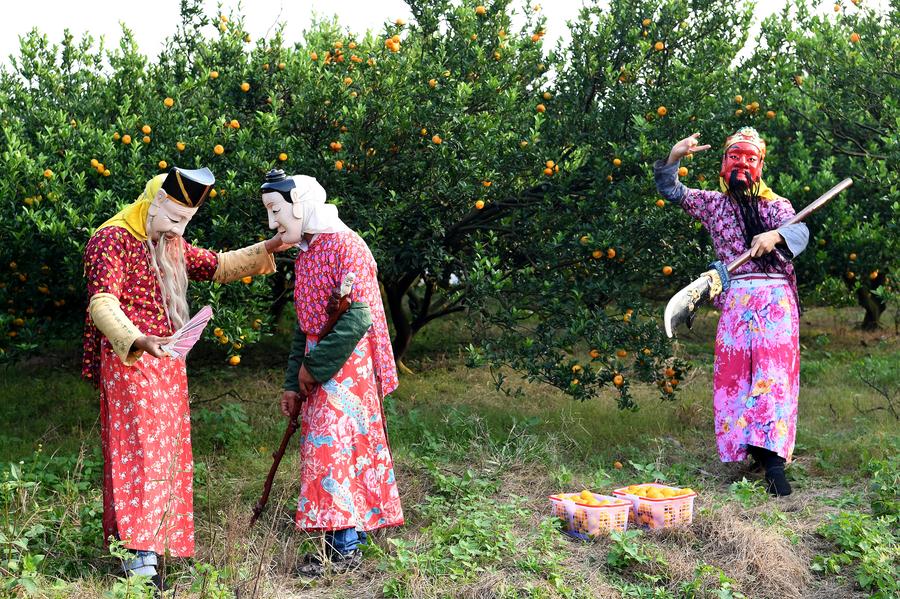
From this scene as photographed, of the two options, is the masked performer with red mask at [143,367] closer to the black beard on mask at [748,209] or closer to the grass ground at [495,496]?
the grass ground at [495,496]

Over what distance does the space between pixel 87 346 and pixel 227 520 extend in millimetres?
1090

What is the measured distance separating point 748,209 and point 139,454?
345 cm

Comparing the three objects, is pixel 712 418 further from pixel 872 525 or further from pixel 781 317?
pixel 872 525

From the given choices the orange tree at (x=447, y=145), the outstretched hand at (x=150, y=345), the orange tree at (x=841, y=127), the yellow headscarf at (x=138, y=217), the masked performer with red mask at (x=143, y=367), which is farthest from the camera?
the orange tree at (x=841, y=127)

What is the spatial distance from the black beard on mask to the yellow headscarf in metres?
3.08

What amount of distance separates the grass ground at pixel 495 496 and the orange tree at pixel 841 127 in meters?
1.18

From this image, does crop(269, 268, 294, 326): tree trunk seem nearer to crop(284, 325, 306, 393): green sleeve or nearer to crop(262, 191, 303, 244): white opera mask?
crop(284, 325, 306, 393): green sleeve

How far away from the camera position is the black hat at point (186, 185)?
4027 mm

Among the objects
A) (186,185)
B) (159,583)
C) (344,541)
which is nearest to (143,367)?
(186,185)

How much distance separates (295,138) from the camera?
20.4 ft

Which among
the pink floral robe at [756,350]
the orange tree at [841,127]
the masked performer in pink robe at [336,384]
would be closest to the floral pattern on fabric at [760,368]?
the pink floral robe at [756,350]

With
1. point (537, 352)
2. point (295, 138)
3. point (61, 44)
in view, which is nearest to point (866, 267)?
point (537, 352)

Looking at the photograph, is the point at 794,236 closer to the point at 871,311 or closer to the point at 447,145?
the point at 447,145

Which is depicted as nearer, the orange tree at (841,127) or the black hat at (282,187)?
the black hat at (282,187)
